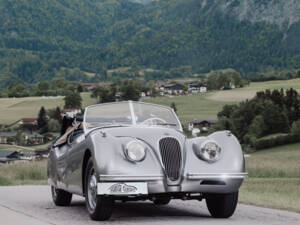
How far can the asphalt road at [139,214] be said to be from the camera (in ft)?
28.8

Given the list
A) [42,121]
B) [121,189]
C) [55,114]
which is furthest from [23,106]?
[121,189]

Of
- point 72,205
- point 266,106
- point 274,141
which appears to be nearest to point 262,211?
point 72,205

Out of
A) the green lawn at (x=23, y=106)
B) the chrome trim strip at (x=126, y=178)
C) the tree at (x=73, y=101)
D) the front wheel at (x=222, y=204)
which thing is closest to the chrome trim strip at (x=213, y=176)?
the front wheel at (x=222, y=204)

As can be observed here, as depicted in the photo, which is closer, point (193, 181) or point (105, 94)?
point (193, 181)

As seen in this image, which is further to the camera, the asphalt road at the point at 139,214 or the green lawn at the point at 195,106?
the green lawn at the point at 195,106

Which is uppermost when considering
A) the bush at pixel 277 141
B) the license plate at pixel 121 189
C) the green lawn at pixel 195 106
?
the license plate at pixel 121 189

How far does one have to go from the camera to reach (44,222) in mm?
8547

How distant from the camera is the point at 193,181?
340 inches

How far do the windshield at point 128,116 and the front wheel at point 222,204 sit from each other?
148cm

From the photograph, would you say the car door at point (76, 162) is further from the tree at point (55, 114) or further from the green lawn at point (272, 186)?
the tree at point (55, 114)

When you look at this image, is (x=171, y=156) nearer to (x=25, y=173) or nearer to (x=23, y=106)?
(x=25, y=173)

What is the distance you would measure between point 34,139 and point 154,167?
478 feet

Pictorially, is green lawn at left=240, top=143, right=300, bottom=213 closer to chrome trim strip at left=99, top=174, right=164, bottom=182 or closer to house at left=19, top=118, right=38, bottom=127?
chrome trim strip at left=99, top=174, right=164, bottom=182

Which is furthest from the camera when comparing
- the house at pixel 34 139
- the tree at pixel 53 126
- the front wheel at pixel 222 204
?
the tree at pixel 53 126
